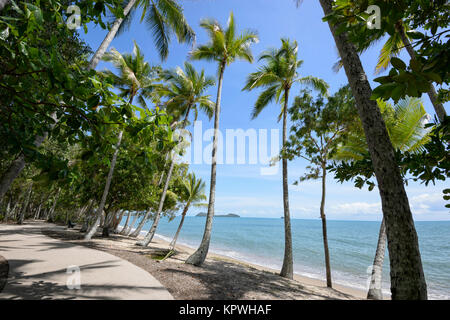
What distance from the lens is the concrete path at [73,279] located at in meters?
3.52

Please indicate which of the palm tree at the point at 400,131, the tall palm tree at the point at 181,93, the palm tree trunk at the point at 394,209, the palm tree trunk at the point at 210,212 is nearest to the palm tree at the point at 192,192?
the tall palm tree at the point at 181,93

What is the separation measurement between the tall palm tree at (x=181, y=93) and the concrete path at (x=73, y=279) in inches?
218

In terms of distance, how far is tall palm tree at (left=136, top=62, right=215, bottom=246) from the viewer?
1157cm

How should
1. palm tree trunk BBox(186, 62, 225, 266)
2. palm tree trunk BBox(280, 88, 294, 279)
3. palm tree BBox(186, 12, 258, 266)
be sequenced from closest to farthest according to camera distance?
palm tree trunk BBox(186, 62, 225, 266), palm tree trunk BBox(280, 88, 294, 279), palm tree BBox(186, 12, 258, 266)

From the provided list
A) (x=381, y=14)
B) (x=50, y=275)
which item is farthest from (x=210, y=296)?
(x=381, y=14)

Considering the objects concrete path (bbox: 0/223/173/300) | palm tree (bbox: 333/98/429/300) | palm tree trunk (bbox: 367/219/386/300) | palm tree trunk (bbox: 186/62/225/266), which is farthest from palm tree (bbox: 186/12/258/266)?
palm tree trunk (bbox: 367/219/386/300)

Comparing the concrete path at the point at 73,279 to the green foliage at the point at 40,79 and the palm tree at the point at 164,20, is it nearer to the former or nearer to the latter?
the green foliage at the point at 40,79

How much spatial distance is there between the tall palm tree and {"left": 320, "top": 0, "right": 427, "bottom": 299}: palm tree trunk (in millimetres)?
10478

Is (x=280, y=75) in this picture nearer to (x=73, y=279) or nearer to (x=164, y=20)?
(x=164, y=20)

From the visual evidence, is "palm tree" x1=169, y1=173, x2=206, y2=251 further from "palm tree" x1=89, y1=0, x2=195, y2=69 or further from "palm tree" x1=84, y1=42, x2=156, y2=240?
"palm tree" x1=89, y1=0, x2=195, y2=69

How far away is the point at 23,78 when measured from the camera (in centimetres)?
178

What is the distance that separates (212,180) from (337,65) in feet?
31.8
